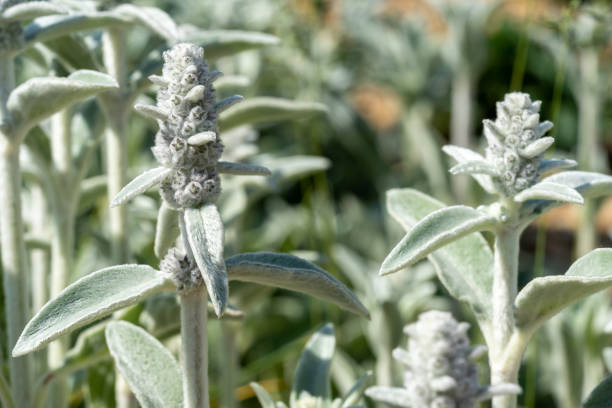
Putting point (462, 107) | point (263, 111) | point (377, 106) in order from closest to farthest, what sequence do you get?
1. point (263, 111)
2. point (462, 107)
3. point (377, 106)

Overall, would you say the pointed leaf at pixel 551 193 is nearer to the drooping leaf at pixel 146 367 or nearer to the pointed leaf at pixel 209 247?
the pointed leaf at pixel 209 247

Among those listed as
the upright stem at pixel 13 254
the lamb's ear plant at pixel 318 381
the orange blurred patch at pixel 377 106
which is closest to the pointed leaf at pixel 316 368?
the lamb's ear plant at pixel 318 381

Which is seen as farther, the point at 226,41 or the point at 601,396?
the point at 226,41

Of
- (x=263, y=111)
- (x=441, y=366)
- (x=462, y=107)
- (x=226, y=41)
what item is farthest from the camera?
(x=462, y=107)

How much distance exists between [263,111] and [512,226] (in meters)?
0.53

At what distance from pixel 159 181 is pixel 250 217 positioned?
5.70 ft

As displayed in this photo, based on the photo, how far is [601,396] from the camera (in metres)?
0.95

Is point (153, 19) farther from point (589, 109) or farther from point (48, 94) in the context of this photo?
point (589, 109)

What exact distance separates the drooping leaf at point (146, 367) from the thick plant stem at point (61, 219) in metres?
0.29

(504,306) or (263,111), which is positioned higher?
(263,111)

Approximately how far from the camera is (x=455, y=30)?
2.58 meters

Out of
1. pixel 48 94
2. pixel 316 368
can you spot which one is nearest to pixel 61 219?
pixel 48 94

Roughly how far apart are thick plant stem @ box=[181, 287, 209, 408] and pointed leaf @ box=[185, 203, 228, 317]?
0.27 feet

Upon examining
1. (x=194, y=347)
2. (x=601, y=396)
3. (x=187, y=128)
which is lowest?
(x=601, y=396)
